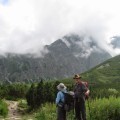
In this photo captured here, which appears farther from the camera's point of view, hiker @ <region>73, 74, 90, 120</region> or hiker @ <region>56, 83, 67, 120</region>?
hiker @ <region>56, 83, 67, 120</region>

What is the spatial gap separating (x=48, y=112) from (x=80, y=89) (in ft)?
24.4

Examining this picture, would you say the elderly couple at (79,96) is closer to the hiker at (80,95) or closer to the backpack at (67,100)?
the hiker at (80,95)

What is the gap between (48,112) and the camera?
24.3 metres

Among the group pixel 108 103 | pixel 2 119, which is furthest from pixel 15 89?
pixel 108 103

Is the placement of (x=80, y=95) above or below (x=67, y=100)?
above

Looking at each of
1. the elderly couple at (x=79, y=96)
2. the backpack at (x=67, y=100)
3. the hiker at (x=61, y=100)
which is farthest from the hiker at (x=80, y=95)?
the hiker at (x=61, y=100)

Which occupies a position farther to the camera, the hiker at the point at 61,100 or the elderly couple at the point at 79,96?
the hiker at the point at 61,100

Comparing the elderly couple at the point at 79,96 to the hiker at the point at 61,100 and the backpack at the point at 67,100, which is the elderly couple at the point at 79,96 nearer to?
the hiker at the point at 61,100

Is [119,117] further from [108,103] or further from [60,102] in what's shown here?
[60,102]

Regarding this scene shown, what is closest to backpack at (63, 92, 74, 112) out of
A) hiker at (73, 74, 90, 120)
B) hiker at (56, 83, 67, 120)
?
hiker at (56, 83, 67, 120)

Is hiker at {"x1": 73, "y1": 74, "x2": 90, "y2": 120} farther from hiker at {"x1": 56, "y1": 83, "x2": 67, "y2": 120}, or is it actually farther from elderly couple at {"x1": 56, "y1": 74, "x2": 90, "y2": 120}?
hiker at {"x1": 56, "y1": 83, "x2": 67, "y2": 120}

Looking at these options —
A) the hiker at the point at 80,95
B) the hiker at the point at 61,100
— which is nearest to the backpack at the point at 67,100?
the hiker at the point at 61,100

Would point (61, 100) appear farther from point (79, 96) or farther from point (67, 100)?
point (79, 96)

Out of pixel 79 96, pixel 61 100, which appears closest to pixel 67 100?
pixel 61 100
